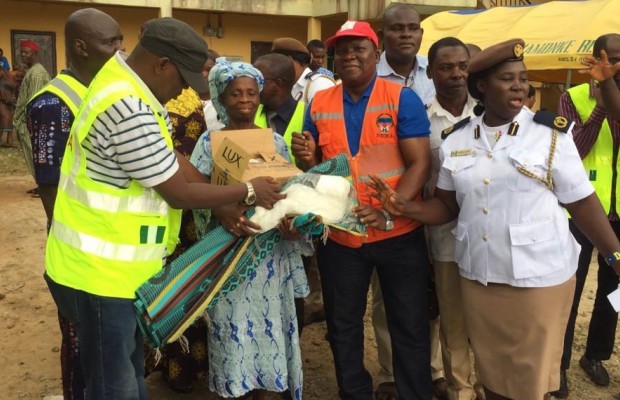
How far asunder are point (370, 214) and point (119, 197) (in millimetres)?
1200

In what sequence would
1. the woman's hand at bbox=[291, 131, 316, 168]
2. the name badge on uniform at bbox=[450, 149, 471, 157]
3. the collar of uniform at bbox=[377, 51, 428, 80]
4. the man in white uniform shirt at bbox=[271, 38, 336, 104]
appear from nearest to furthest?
the name badge on uniform at bbox=[450, 149, 471, 157] < the woman's hand at bbox=[291, 131, 316, 168] < the collar of uniform at bbox=[377, 51, 428, 80] < the man in white uniform shirt at bbox=[271, 38, 336, 104]

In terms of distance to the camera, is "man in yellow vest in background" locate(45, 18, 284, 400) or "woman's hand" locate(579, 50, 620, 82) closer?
"man in yellow vest in background" locate(45, 18, 284, 400)

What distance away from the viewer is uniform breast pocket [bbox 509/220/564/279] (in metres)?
2.47

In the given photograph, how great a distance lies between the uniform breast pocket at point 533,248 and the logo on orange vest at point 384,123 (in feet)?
2.62

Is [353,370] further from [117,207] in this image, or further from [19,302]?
[19,302]

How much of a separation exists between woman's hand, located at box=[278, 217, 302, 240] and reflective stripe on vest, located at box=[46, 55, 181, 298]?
594mm

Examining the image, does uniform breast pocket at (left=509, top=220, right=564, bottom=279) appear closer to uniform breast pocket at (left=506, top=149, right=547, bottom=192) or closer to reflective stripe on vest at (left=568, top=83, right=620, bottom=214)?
uniform breast pocket at (left=506, top=149, right=547, bottom=192)

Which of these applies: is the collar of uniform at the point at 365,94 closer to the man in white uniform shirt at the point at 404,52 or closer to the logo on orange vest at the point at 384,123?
the logo on orange vest at the point at 384,123

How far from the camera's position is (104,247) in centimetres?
217

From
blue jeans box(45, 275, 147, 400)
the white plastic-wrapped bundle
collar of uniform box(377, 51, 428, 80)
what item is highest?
collar of uniform box(377, 51, 428, 80)

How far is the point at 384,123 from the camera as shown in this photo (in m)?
2.93

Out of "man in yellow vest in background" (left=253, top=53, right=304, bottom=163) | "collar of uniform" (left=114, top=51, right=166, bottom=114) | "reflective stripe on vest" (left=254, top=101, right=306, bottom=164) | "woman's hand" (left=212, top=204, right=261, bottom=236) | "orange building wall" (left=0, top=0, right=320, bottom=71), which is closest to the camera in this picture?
"collar of uniform" (left=114, top=51, right=166, bottom=114)

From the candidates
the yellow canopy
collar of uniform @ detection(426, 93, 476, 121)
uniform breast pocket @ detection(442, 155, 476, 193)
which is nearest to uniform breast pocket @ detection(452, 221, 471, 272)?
uniform breast pocket @ detection(442, 155, 476, 193)

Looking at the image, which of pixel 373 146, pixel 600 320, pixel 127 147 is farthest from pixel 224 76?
pixel 600 320
